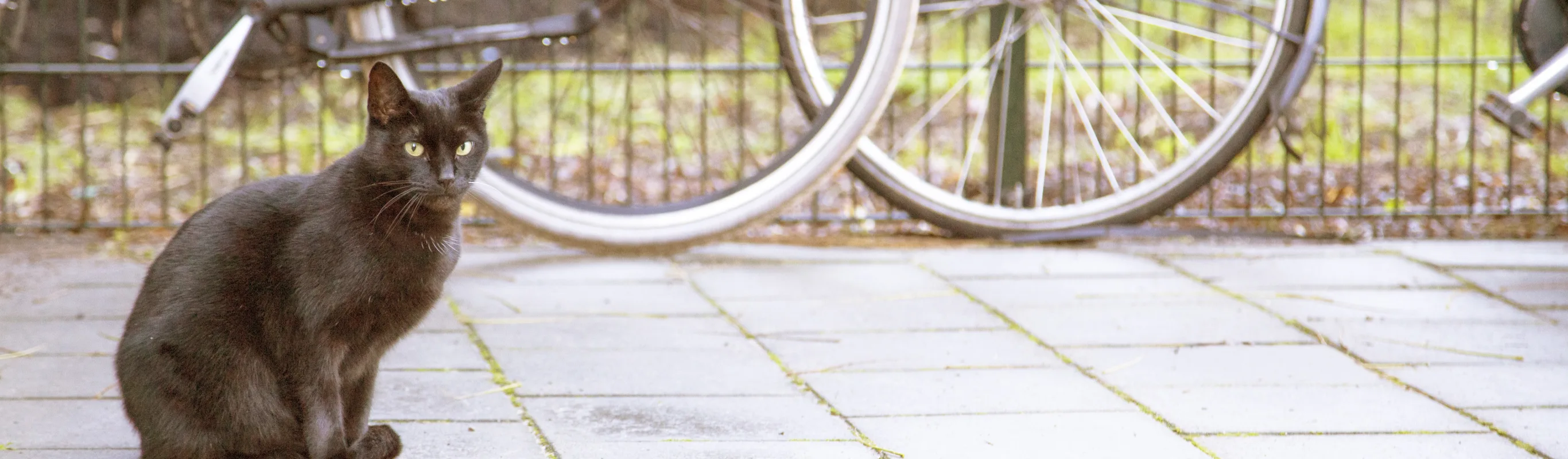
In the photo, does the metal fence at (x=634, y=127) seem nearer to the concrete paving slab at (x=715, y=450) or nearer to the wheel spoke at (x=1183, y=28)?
the wheel spoke at (x=1183, y=28)

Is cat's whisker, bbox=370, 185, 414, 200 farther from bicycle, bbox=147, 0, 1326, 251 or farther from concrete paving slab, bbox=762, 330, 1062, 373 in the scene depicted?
bicycle, bbox=147, 0, 1326, 251

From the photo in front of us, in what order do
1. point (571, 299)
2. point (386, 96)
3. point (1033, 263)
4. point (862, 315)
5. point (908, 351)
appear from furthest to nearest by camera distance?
point (1033, 263), point (571, 299), point (862, 315), point (908, 351), point (386, 96)

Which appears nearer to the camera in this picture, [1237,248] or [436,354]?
[436,354]

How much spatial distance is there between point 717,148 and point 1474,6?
9.10 ft

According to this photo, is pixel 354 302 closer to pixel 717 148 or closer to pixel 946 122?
pixel 717 148

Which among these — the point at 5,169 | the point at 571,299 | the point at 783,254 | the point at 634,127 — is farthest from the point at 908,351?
the point at 634,127

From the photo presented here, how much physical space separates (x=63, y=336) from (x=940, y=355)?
1.71 m

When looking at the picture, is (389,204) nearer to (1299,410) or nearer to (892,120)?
(1299,410)

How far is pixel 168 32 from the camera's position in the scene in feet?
18.6

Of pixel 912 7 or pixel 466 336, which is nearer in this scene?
pixel 466 336

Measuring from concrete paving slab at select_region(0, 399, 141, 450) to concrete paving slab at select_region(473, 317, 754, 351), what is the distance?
72 cm

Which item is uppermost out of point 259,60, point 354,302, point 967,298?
point 259,60

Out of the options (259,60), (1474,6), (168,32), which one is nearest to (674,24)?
(259,60)

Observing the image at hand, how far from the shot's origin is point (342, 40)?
122 inches
